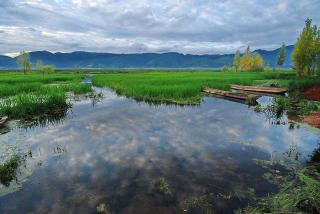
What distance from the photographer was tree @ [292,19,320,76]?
43.5 metres

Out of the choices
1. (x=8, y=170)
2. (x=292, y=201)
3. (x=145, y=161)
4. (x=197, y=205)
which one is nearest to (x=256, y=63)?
(x=145, y=161)

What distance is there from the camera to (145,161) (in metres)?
9.08

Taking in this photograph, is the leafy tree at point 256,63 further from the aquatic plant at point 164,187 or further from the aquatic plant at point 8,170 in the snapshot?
the aquatic plant at point 8,170

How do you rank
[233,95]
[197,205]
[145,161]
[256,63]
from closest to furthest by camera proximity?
[197,205] → [145,161] → [233,95] → [256,63]

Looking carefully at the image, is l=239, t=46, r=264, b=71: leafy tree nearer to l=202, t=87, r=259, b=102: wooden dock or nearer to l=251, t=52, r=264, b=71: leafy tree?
l=251, t=52, r=264, b=71: leafy tree

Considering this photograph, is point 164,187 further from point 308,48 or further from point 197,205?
point 308,48

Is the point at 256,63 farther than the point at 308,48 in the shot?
Yes

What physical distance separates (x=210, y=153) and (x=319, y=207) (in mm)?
4835

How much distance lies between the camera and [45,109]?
17.6 meters

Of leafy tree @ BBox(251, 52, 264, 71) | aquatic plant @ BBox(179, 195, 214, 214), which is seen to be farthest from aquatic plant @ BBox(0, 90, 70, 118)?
leafy tree @ BBox(251, 52, 264, 71)

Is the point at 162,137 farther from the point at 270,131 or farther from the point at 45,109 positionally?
the point at 45,109

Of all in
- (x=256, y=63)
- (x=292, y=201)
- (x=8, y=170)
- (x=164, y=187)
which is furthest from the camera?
(x=256, y=63)

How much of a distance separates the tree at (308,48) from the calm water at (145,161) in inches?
1448

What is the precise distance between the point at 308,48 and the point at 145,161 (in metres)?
46.9
